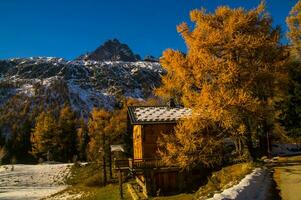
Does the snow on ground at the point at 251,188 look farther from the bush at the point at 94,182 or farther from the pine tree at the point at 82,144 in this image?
the pine tree at the point at 82,144

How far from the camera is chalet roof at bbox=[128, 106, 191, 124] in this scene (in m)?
30.8

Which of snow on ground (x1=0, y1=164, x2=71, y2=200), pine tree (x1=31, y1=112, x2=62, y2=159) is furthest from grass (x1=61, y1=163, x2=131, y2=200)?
pine tree (x1=31, y1=112, x2=62, y2=159)

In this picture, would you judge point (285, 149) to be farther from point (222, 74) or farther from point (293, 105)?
point (222, 74)

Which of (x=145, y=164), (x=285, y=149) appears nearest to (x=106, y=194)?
(x=145, y=164)

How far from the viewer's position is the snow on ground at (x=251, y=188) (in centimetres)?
1395

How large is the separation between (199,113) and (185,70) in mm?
2996

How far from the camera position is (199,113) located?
20.3 m

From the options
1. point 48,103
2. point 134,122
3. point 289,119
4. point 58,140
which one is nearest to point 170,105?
point 134,122

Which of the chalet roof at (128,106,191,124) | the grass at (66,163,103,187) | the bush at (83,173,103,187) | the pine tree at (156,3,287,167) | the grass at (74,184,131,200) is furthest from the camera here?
the grass at (66,163,103,187)

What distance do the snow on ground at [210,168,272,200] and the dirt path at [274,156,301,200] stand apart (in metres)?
0.58

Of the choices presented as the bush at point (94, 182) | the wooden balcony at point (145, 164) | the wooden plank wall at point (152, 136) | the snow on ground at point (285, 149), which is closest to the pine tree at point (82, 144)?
the bush at point (94, 182)

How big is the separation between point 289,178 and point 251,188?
394 cm

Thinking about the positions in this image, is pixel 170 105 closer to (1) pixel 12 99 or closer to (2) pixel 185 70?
(2) pixel 185 70

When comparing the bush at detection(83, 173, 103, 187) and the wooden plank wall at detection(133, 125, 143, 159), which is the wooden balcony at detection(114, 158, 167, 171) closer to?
the wooden plank wall at detection(133, 125, 143, 159)
